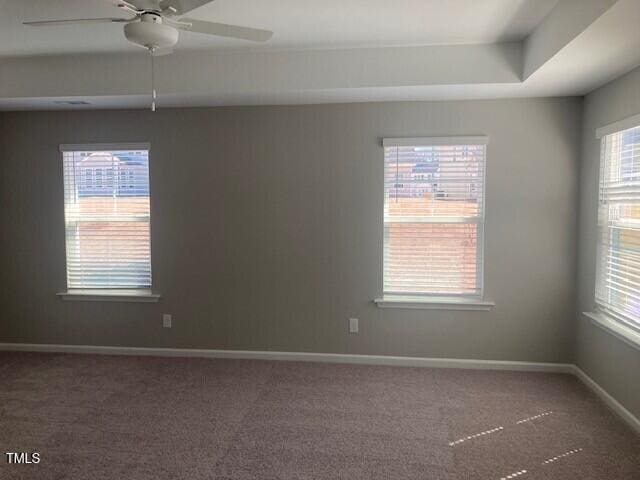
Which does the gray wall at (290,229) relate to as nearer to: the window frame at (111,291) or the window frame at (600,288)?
the window frame at (111,291)

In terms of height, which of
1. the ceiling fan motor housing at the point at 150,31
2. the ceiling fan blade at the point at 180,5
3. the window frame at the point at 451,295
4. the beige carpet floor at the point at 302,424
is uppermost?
the ceiling fan blade at the point at 180,5

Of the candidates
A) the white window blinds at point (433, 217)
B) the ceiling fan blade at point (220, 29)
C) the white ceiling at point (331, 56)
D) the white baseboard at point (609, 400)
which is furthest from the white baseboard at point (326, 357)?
the ceiling fan blade at point (220, 29)

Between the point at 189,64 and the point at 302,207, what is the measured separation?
1476 millimetres

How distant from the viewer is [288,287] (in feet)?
14.6

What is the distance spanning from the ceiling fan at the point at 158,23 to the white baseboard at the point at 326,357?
2875 millimetres

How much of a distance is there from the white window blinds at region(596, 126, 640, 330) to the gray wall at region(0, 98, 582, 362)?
45cm

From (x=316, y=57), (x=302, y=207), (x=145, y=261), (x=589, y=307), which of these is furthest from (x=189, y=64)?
(x=589, y=307)

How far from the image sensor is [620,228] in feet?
11.1

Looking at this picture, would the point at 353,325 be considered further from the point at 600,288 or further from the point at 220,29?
the point at 220,29

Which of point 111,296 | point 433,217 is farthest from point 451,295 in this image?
point 111,296

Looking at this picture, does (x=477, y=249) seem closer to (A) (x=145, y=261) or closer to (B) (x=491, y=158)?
(B) (x=491, y=158)

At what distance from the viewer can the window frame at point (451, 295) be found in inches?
163

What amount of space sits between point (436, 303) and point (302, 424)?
1651 millimetres

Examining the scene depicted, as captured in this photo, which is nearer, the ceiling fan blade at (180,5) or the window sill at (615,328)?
the ceiling fan blade at (180,5)
